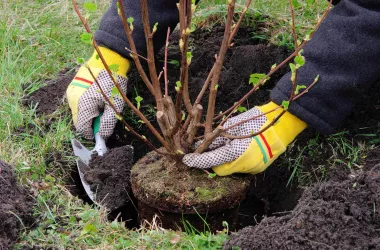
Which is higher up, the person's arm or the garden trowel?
the person's arm

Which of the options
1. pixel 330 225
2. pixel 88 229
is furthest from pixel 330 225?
pixel 88 229

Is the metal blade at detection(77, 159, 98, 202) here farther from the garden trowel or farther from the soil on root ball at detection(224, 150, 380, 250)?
the soil on root ball at detection(224, 150, 380, 250)

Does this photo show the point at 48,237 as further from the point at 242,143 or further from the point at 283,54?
the point at 283,54

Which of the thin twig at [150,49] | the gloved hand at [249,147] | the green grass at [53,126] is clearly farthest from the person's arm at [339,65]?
the thin twig at [150,49]

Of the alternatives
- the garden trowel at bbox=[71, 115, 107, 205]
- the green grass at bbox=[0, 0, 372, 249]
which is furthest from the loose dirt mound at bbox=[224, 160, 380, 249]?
the garden trowel at bbox=[71, 115, 107, 205]

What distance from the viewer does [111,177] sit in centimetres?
255

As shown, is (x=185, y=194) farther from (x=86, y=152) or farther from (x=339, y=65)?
(x=339, y=65)

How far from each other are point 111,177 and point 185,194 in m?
0.42

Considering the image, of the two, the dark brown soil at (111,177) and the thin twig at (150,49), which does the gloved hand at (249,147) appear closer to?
the thin twig at (150,49)

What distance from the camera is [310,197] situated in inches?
81.1

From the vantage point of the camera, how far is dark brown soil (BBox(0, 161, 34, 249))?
6.54 ft

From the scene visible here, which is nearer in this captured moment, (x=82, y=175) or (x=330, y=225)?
(x=330, y=225)

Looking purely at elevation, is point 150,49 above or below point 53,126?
above

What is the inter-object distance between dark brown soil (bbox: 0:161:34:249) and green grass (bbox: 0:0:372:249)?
0.13ft
